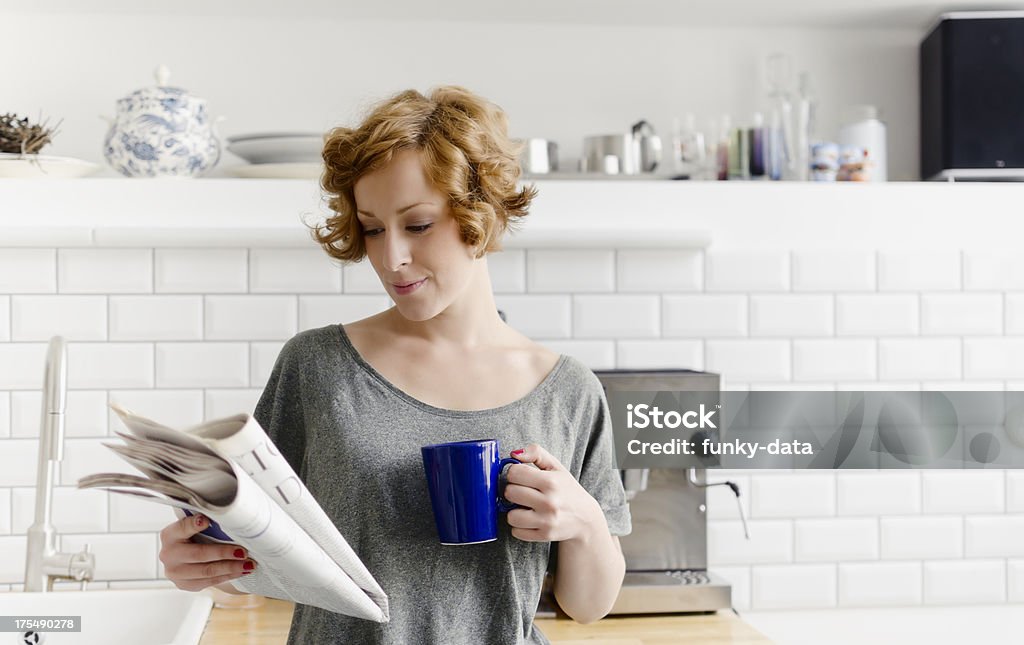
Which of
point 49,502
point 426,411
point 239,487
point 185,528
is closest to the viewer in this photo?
point 239,487

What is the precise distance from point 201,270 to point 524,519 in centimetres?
103

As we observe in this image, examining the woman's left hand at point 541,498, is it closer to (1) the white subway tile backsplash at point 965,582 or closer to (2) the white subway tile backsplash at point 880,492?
(2) the white subway tile backsplash at point 880,492

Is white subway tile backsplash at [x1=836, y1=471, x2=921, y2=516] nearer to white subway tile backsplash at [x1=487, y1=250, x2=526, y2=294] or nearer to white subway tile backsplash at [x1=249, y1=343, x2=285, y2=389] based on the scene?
white subway tile backsplash at [x1=487, y1=250, x2=526, y2=294]

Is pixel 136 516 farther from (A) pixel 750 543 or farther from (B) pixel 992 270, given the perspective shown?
(B) pixel 992 270

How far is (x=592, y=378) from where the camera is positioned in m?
0.98

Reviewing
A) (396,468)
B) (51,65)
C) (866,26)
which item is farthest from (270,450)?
(866,26)

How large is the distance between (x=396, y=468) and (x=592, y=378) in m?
0.23

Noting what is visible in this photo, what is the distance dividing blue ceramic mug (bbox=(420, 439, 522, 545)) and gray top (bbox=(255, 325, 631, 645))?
0.17ft

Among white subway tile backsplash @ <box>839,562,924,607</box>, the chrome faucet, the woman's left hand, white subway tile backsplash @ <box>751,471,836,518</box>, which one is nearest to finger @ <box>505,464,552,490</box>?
the woman's left hand

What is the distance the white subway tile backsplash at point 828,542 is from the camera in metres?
1.75

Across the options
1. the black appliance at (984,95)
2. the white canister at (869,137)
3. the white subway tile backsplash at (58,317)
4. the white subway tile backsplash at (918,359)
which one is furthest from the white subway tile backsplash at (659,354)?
the white subway tile backsplash at (58,317)

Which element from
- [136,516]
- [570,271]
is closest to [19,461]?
[136,516]

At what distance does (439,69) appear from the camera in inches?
71.3

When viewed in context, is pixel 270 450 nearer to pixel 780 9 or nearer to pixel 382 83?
pixel 382 83
